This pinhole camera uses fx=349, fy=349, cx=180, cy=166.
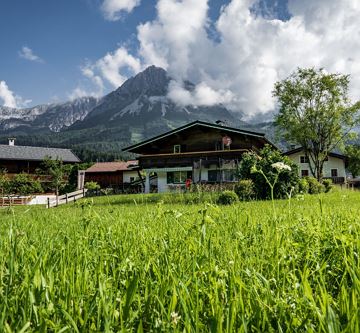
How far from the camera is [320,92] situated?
4134 cm

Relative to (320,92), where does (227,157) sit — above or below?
below

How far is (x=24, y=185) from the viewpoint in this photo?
4522 cm

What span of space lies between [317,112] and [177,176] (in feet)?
60.3

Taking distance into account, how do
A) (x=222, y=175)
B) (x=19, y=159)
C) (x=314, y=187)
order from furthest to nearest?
(x=19, y=159) → (x=222, y=175) → (x=314, y=187)

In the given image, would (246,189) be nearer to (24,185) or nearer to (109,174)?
(24,185)

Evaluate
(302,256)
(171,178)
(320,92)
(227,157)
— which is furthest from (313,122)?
(302,256)

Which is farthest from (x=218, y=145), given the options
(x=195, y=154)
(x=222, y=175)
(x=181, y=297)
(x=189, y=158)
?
(x=181, y=297)

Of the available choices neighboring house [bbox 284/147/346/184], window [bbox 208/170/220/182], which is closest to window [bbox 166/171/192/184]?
window [bbox 208/170/220/182]

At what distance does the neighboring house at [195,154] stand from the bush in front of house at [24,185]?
1546cm

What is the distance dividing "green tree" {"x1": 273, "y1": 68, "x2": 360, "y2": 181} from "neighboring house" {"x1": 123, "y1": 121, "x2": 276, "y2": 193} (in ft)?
24.1

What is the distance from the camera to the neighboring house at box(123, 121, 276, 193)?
32.4m

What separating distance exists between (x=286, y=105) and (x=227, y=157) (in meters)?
15.2

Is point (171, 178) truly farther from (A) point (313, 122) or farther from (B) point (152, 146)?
Answer: (A) point (313, 122)

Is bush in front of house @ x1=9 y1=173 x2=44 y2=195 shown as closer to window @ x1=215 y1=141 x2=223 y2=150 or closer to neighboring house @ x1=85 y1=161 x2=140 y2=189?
neighboring house @ x1=85 y1=161 x2=140 y2=189
